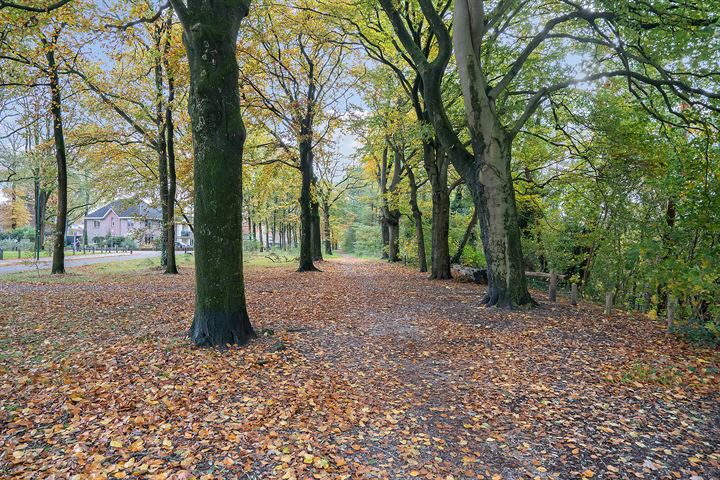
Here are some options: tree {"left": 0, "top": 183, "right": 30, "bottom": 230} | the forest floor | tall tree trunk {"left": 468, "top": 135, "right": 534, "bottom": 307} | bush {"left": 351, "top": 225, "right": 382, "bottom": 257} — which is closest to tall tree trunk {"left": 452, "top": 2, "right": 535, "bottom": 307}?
tall tree trunk {"left": 468, "top": 135, "right": 534, "bottom": 307}

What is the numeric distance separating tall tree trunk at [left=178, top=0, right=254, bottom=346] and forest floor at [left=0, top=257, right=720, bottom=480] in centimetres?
63

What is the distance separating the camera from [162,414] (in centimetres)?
362

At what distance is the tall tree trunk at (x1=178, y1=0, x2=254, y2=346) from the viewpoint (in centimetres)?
539

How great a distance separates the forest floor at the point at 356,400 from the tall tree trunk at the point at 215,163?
63cm

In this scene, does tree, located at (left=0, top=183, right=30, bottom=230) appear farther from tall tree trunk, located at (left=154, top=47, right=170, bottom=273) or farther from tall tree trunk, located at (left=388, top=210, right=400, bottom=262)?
tall tree trunk, located at (left=388, top=210, right=400, bottom=262)

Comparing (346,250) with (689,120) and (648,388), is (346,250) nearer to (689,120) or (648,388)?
(689,120)

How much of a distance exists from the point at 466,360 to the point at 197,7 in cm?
634

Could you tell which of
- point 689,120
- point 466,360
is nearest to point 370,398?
point 466,360

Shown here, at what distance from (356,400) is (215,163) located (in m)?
3.72

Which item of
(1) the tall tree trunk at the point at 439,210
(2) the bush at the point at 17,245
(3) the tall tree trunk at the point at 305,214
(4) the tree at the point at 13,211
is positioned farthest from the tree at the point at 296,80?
(4) the tree at the point at 13,211

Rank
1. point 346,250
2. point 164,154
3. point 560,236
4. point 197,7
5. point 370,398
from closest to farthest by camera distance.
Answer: point 370,398
point 197,7
point 560,236
point 164,154
point 346,250

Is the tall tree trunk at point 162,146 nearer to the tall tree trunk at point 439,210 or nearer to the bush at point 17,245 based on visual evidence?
the tall tree trunk at point 439,210

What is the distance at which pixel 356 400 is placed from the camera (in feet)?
14.0

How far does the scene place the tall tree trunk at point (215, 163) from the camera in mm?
5391
